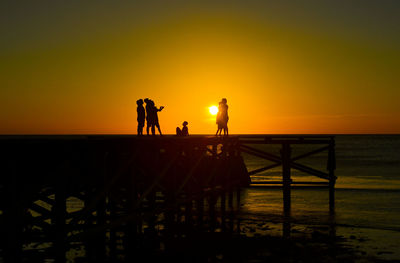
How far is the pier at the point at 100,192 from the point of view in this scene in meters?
9.45

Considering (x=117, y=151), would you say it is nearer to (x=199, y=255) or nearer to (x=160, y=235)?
(x=199, y=255)

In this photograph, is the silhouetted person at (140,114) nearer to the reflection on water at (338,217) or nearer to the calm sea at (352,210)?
the reflection on water at (338,217)

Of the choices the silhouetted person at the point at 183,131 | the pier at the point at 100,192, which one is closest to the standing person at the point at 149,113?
the pier at the point at 100,192

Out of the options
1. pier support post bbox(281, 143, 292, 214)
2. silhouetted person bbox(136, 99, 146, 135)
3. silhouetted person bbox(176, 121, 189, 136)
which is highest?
silhouetted person bbox(136, 99, 146, 135)

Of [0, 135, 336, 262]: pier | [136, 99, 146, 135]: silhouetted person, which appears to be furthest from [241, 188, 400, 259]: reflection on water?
[136, 99, 146, 135]: silhouetted person

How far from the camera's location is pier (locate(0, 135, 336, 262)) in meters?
9.45

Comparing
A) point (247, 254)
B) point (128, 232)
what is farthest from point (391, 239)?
point (128, 232)

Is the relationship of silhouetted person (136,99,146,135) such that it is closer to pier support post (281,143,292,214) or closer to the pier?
the pier

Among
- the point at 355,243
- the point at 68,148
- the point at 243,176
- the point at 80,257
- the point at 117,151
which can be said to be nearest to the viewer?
the point at 68,148

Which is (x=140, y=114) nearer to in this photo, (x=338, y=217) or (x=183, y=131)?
(x=183, y=131)

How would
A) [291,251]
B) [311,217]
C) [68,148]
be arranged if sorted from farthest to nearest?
1. [311,217]
2. [291,251]
3. [68,148]

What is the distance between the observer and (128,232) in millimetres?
13891

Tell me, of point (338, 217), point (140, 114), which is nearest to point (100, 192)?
point (140, 114)

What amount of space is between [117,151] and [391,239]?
10233 millimetres
